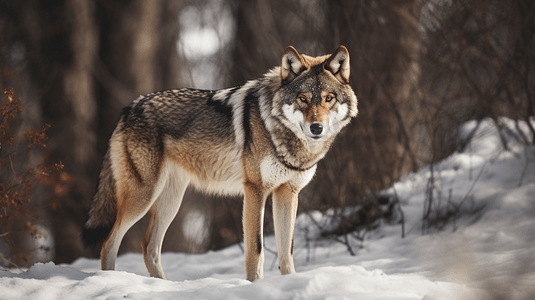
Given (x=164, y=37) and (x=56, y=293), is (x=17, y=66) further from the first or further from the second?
(x=56, y=293)

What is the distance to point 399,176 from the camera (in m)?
5.63

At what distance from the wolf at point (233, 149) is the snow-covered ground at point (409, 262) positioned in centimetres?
57

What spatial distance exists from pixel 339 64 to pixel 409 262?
1872 millimetres

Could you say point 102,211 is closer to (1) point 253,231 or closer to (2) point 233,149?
(2) point 233,149

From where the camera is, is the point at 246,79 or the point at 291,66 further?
the point at 246,79

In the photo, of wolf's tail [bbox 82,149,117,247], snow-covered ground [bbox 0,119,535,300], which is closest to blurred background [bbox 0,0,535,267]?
wolf's tail [bbox 82,149,117,247]

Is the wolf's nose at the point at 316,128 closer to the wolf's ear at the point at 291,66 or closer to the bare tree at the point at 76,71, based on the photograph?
the wolf's ear at the point at 291,66

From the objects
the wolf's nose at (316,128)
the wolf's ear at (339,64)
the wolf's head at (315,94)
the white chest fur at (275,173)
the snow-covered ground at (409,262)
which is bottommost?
the snow-covered ground at (409,262)

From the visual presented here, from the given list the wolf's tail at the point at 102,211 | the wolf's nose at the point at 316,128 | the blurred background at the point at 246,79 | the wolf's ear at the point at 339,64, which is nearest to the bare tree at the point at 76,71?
the blurred background at the point at 246,79

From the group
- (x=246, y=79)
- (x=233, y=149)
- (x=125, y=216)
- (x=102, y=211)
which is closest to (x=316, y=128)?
(x=233, y=149)

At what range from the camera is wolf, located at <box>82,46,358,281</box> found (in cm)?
315

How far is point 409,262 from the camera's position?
11.6 ft

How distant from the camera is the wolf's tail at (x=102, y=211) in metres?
3.60

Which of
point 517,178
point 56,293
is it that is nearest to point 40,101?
point 56,293
